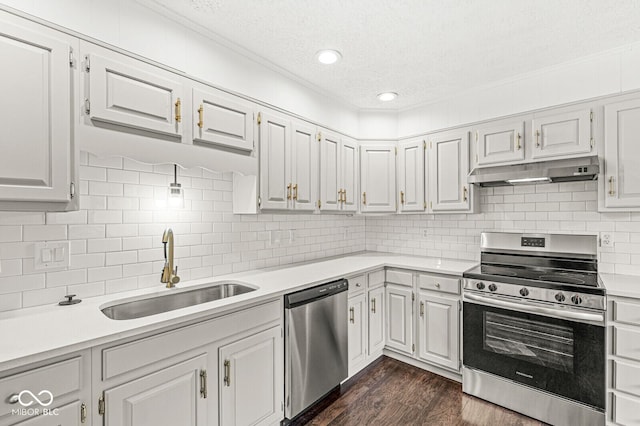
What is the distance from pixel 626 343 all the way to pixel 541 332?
0.43m

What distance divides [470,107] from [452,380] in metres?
2.47

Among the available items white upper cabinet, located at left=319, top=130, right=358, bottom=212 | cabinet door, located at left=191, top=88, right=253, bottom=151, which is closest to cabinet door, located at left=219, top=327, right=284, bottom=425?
cabinet door, located at left=191, top=88, right=253, bottom=151

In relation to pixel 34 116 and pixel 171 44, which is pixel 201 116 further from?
pixel 34 116

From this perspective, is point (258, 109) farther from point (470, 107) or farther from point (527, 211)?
point (527, 211)

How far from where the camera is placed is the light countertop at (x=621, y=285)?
1977mm

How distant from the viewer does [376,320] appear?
3.02 meters

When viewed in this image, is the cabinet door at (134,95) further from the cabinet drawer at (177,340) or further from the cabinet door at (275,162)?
the cabinet drawer at (177,340)

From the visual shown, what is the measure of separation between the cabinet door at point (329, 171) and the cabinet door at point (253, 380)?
133 centimetres

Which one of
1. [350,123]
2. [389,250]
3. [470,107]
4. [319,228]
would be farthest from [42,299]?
[470,107]

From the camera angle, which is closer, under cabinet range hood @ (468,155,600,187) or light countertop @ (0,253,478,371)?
light countertop @ (0,253,478,371)

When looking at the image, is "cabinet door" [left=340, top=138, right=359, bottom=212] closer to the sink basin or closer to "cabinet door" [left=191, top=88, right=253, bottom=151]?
"cabinet door" [left=191, top=88, right=253, bottom=151]

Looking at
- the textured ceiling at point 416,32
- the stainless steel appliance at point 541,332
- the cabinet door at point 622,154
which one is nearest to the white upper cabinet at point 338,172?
the textured ceiling at point 416,32

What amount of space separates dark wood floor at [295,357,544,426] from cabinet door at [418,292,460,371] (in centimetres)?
20

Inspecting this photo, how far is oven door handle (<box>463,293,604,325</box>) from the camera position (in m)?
2.06
